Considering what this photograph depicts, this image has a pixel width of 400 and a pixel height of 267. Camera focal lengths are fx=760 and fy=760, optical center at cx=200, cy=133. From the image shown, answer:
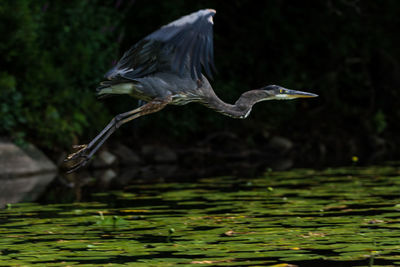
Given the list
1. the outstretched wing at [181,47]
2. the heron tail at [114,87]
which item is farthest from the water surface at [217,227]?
the outstretched wing at [181,47]

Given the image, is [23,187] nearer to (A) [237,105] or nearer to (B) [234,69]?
(A) [237,105]

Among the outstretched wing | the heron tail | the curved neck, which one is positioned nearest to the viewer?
the outstretched wing

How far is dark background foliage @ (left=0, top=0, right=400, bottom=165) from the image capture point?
45.1 ft

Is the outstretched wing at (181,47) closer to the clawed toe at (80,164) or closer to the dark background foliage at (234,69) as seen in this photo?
the clawed toe at (80,164)

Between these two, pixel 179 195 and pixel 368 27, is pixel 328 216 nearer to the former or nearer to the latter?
pixel 179 195

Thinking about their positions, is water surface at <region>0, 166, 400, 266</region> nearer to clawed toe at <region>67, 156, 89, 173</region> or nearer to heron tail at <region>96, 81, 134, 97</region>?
clawed toe at <region>67, 156, 89, 173</region>

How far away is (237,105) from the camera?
8078 millimetres

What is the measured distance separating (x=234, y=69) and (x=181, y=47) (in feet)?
41.4

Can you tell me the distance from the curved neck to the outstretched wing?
0.58 m

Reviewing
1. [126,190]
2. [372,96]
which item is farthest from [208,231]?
[372,96]

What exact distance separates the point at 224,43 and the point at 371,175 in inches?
346

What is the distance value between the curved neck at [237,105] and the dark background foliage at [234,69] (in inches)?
234

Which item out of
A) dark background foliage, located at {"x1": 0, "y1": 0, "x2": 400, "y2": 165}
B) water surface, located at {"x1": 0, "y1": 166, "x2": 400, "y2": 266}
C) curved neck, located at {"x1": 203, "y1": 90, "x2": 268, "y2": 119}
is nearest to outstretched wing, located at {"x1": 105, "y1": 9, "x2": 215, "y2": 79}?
curved neck, located at {"x1": 203, "y1": 90, "x2": 268, "y2": 119}

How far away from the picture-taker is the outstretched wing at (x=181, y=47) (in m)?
6.69
